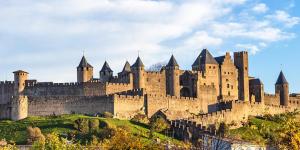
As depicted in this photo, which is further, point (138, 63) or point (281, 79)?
point (281, 79)

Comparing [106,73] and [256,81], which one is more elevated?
[106,73]

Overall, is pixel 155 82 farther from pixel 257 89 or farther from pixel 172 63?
pixel 257 89

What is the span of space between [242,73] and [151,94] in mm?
19000

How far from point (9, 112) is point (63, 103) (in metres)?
6.08

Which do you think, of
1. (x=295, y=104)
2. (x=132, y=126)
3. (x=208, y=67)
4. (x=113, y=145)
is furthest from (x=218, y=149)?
(x=295, y=104)

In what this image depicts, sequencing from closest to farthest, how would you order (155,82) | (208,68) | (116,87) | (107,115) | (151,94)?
(107,115)
(151,94)
(116,87)
(155,82)
(208,68)

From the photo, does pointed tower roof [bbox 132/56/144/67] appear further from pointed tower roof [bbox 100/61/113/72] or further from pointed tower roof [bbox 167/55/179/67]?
pointed tower roof [bbox 100/61/113/72]

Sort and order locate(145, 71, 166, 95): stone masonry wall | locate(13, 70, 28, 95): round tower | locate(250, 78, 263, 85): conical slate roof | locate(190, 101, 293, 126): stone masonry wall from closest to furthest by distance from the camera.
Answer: locate(190, 101, 293, 126): stone masonry wall, locate(13, 70, 28, 95): round tower, locate(145, 71, 166, 95): stone masonry wall, locate(250, 78, 263, 85): conical slate roof

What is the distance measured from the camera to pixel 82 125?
70.0 metres

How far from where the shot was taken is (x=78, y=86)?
82.6m

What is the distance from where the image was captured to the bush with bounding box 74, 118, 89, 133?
69.4 metres

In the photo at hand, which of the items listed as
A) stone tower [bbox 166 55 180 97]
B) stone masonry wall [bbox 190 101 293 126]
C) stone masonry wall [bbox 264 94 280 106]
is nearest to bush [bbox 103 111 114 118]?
stone masonry wall [bbox 190 101 293 126]

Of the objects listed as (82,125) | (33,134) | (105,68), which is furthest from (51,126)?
(105,68)

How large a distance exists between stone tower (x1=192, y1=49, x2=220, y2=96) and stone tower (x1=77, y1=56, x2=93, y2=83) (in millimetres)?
13573
